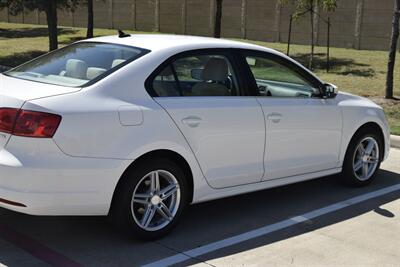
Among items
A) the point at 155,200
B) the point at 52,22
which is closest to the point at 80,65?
the point at 155,200

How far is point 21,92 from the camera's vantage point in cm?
434

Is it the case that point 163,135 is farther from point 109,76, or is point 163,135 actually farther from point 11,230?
point 11,230

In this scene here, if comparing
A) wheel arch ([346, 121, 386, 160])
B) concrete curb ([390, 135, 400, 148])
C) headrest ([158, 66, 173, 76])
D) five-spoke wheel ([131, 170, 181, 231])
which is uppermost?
headrest ([158, 66, 173, 76])

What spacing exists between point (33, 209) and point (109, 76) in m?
1.15

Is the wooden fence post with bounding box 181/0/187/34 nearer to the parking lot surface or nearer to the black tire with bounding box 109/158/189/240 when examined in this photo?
the parking lot surface

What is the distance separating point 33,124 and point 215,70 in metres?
1.79

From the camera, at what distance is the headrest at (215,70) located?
5.18 metres

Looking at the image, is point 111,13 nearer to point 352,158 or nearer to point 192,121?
point 352,158

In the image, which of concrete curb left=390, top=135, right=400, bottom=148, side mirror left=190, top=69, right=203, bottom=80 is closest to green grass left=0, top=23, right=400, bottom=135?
concrete curb left=390, top=135, right=400, bottom=148

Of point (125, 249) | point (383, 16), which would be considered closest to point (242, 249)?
point (125, 249)

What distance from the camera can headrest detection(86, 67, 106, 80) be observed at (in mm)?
4609

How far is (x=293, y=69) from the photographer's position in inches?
227

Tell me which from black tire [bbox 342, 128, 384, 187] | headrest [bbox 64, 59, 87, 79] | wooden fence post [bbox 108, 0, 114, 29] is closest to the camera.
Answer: headrest [bbox 64, 59, 87, 79]

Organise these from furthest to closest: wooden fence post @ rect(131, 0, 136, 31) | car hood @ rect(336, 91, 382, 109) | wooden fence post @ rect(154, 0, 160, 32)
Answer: wooden fence post @ rect(131, 0, 136, 31), wooden fence post @ rect(154, 0, 160, 32), car hood @ rect(336, 91, 382, 109)
